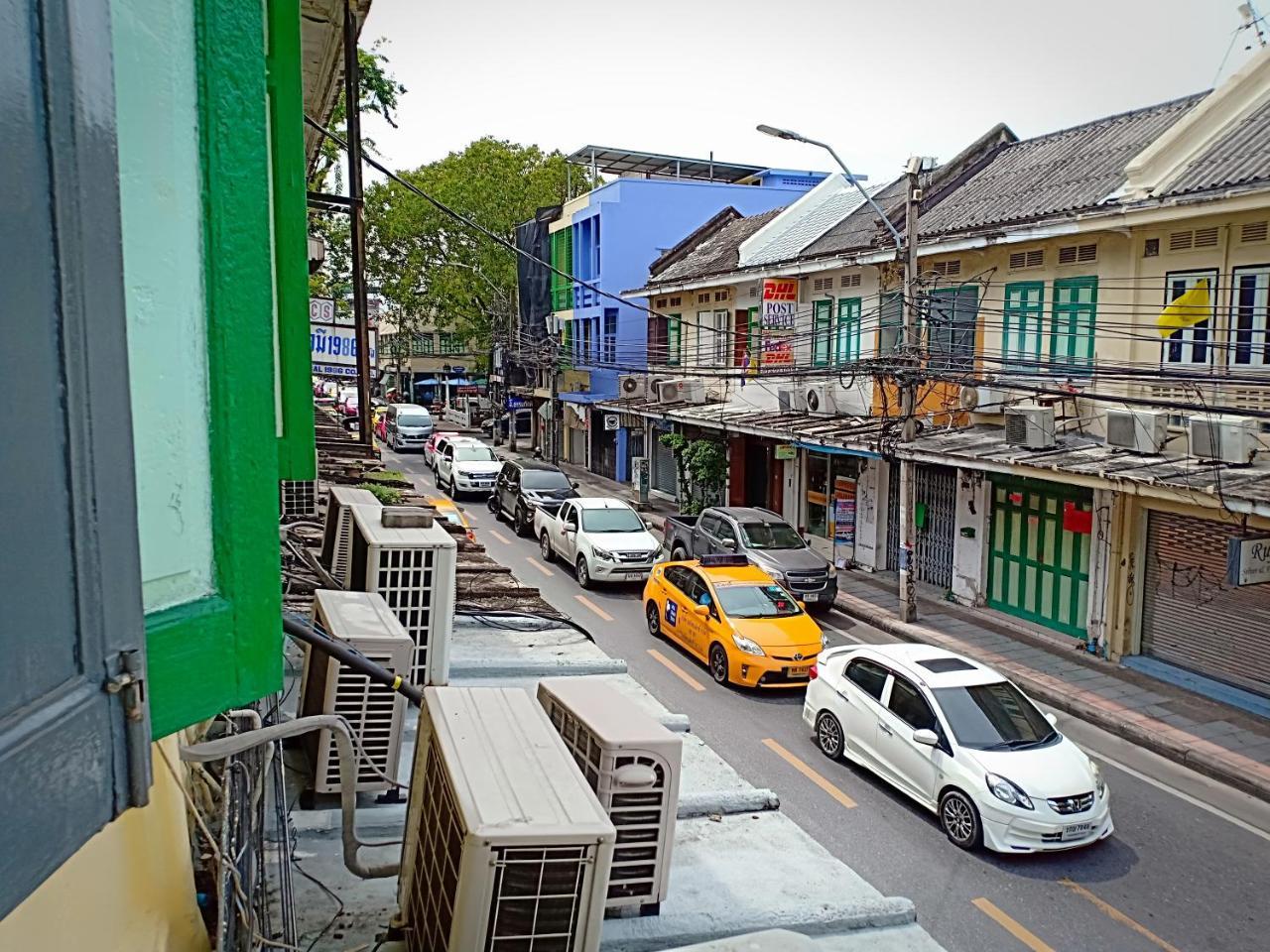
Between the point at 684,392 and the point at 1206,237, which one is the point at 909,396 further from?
the point at 684,392

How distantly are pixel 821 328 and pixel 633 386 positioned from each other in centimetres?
A: 753

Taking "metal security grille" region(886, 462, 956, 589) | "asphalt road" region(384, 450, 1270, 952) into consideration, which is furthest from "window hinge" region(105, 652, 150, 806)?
"metal security grille" region(886, 462, 956, 589)

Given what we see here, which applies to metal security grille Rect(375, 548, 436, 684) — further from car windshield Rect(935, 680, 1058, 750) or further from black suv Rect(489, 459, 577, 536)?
black suv Rect(489, 459, 577, 536)

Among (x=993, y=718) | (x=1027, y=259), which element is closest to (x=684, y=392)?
(x=1027, y=259)

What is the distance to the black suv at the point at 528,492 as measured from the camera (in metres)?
25.9

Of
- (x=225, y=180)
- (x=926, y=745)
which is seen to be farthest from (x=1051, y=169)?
(x=225, y=180)

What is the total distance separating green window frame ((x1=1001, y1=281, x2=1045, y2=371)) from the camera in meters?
17.3

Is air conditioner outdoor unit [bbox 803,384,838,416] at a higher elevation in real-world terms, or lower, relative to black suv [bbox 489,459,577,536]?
higher

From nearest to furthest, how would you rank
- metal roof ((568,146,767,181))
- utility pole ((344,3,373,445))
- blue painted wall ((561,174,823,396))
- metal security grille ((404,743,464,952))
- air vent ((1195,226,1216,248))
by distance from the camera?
metal security grille ((404,743,464,952)), utility pole ((344,3,373,445)), air vent ((1195,226,1216,248)), blue painted wall ((561,174,823,396)), metal roof ((568,146,767,181))

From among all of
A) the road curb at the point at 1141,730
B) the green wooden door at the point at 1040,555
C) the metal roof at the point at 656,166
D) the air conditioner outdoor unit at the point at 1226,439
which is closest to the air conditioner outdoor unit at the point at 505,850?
the road curb at the point at 1141,730

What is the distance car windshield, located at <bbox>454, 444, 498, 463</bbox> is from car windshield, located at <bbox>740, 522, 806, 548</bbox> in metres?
15.1

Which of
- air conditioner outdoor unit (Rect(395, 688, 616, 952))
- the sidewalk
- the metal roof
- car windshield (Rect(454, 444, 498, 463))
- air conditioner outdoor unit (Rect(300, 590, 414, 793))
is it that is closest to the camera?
air conditioner outdoor unit (Rect(395, 688, 616, 952))

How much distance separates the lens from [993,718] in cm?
1066

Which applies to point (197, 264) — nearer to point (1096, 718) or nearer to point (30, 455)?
point (30, 455)
